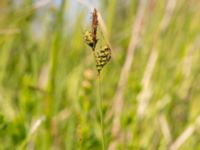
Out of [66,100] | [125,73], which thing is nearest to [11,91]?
[66,100]

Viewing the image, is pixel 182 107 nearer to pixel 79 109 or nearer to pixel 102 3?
pixel 102 3

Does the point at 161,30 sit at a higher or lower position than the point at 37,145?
higher

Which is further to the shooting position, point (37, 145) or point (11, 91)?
point (11, 91)

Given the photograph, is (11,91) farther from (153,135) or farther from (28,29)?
(153,135)

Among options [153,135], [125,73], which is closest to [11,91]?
[125,73]

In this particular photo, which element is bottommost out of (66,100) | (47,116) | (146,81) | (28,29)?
(47,116)

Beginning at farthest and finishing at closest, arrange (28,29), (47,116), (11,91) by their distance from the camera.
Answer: (28,29), (11,91), (47,116)

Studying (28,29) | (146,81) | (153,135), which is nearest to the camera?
(153,135)
